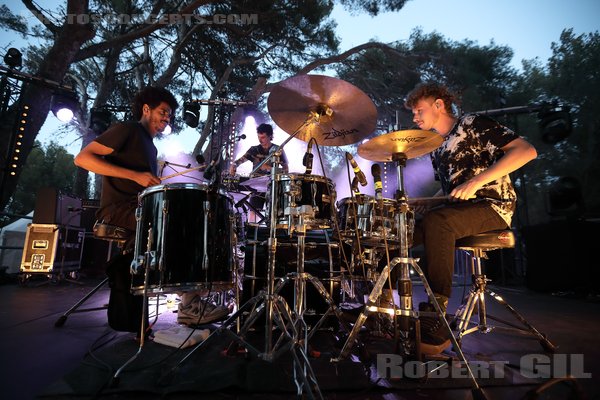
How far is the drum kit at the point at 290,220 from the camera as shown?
179 cm

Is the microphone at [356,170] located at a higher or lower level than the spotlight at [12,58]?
lower

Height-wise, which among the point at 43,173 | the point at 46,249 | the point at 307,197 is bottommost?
the point at 46,249

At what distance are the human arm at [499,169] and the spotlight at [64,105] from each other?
7763 mm

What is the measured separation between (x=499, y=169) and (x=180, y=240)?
2051 millimetres

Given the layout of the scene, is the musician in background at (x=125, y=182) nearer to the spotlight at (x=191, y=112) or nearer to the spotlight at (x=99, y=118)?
the spotlight at (x=191, y=112)

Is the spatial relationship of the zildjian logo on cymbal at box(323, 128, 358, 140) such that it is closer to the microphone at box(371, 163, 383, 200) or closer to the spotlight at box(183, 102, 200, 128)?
the microphone at box(371, 163, 383, 200)

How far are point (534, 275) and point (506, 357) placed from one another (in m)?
5.30

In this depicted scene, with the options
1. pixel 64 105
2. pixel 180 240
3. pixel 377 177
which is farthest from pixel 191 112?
pixel 377 177

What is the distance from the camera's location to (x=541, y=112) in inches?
273

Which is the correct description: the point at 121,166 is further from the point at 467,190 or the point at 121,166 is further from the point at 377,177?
the point at 467,190

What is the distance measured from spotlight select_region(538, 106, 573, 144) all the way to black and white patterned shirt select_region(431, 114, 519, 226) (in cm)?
613

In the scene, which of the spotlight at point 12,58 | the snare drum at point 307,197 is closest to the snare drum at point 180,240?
the snare drum at point 307,197

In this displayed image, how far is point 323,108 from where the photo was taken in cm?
220

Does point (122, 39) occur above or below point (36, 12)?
below
